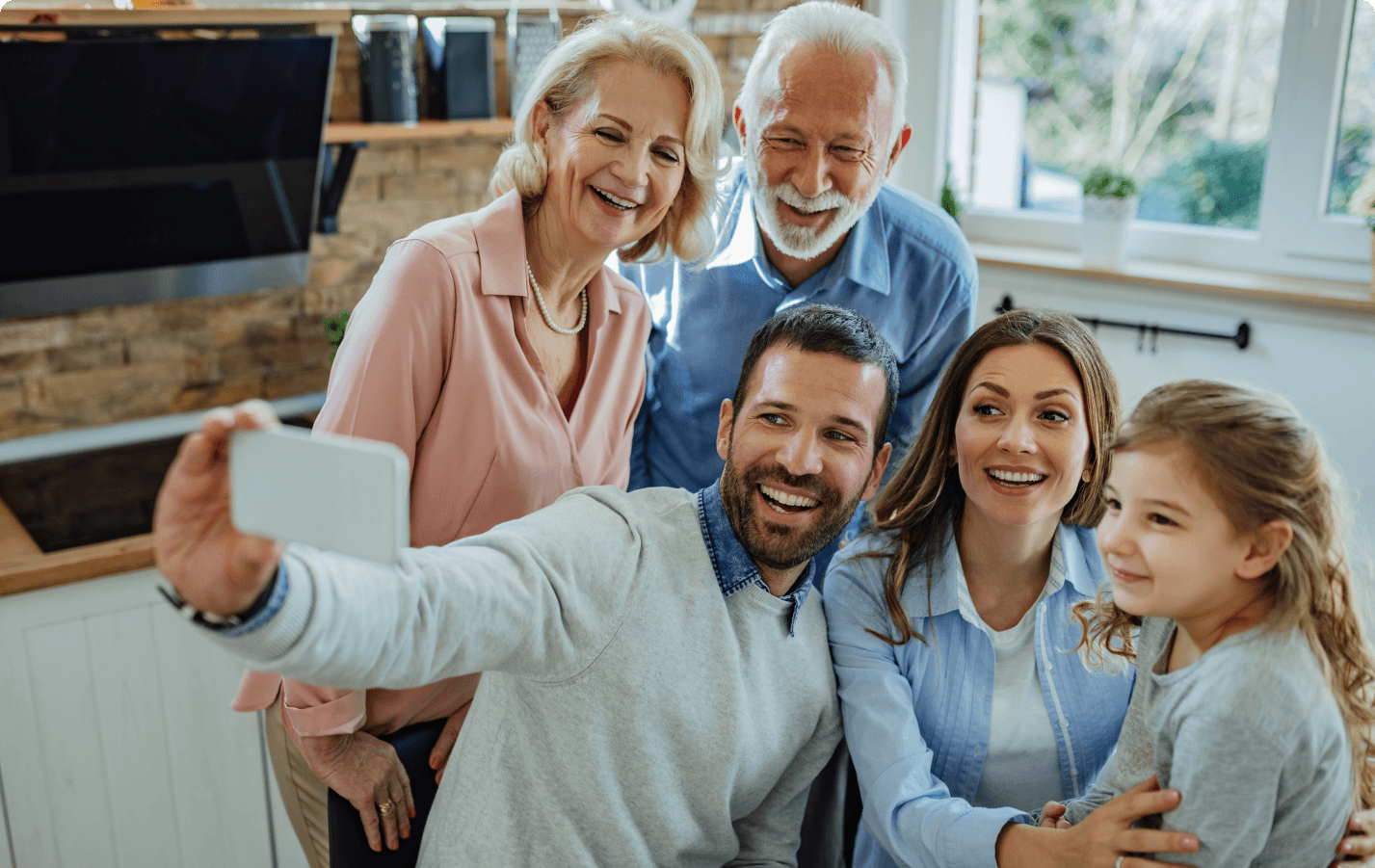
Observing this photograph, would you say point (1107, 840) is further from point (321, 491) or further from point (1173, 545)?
point (321, 491)

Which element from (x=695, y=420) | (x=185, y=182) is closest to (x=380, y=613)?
(x=695, y=420)

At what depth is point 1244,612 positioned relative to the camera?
983 mm

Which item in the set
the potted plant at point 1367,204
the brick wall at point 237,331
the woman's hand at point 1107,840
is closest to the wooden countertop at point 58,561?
the brick wall at point 237,331

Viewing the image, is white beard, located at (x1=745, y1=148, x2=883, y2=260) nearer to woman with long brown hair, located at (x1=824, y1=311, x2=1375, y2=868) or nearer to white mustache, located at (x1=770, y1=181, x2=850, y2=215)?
white mustache, located at (x1=770, y1=181, x2=850, y2=215)

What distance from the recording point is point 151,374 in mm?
2461

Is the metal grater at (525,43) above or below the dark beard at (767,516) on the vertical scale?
above

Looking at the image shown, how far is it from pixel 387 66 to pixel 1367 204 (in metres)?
2.16

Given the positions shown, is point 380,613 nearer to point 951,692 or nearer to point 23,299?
point 951,692

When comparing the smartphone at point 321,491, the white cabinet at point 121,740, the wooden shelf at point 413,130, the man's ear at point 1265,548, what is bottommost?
the white cabinet at point 121,740

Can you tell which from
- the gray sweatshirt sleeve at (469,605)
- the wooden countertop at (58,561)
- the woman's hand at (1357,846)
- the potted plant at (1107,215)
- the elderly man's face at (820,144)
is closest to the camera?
the gray sweatshirt sleeve at (469,605)

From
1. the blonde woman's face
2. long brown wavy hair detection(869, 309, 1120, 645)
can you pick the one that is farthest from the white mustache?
long brown wavy hair detection(869, 309, 1120, 645)

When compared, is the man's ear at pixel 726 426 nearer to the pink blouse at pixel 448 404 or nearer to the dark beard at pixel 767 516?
the dark beard at pixel 767 516

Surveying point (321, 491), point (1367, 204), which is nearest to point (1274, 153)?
point (1367, 204)

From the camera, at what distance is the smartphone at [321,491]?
2.05ft
